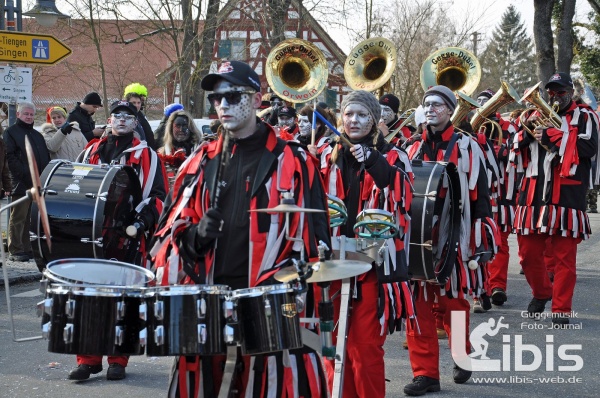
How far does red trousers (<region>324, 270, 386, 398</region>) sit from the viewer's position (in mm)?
5438

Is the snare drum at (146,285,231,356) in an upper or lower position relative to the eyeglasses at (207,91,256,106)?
lower

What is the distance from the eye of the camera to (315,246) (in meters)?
4.31

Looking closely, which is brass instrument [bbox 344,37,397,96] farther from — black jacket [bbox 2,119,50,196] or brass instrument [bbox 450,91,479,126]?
brass instrument [bbox 450,91,479,126]

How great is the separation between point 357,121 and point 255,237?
1.75m

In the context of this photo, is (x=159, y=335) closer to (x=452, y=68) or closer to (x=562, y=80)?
(x=562, y=80)

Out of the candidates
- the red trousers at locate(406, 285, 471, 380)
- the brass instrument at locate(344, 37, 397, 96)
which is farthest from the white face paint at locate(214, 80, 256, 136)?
the brass instrument at locate(344, 37, 397, 96)

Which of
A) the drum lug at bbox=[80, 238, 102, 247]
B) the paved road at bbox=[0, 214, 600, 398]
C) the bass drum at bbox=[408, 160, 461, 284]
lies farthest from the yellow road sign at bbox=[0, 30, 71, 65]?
the bass drum at bbox=[408, 160, 461, 284]

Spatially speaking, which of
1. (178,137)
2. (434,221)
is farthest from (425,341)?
(178,137)

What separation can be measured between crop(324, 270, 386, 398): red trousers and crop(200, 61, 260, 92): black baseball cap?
1.62 meters

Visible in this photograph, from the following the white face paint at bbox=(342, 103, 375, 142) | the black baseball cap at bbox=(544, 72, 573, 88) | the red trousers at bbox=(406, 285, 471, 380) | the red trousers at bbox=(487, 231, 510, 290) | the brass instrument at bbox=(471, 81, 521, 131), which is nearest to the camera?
the white face paint at bbox=(342, 103, 375, 142)

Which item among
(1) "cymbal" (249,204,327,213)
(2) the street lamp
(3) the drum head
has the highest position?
(2) the street lamp

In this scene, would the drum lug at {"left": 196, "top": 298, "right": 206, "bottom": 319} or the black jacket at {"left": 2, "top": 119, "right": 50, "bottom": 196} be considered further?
the black jacket at {"left": 2, "top": 119, "right": 50, "bottom": 196}

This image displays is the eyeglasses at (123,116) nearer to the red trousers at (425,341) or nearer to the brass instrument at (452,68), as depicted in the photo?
the red trousers at (425,341)

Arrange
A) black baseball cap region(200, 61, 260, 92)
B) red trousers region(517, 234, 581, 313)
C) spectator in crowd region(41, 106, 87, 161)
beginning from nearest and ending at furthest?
black baseball cap region(200, 61, 260, 92) < red trousers region(517, 234, 581, 313) < spectator in crowd region(41, 106, 87, 161)
